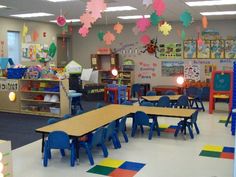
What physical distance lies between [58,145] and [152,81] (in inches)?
325

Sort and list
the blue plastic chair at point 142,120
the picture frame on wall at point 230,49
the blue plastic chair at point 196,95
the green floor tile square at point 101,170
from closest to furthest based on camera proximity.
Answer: the green floor tile square at point 101,170
the blue plastic chair at point 142,120
the blue plastic chair at point 196,95
the picture frame on wall at point 230,49

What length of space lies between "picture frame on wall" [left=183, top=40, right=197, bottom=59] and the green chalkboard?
2.84m

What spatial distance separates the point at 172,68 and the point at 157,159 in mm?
7436

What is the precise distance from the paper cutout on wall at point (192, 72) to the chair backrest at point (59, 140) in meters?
8.22

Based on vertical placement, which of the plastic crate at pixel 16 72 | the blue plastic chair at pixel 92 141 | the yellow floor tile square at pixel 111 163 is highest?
the plastic crate at pixel 16 72

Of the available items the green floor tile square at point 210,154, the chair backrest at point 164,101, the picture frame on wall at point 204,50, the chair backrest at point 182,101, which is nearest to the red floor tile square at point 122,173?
the green floor tile square at point 210,154

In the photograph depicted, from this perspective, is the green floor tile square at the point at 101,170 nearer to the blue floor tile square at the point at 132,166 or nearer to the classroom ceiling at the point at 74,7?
the blue floor tile square at the point at 132,166

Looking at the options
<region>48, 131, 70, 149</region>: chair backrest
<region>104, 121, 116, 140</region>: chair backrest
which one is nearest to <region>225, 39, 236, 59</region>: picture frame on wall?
<region>104, 121, 116, 140</region>: chair backrest

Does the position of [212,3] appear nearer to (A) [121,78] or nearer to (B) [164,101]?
(B) [164,101]

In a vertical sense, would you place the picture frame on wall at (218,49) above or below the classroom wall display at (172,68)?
above

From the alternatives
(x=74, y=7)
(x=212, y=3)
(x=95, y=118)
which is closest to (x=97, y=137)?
(x=95, y=118)

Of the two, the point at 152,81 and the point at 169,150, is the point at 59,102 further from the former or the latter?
the point at 152,81

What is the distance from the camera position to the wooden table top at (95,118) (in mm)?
4848

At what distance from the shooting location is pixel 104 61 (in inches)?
518
